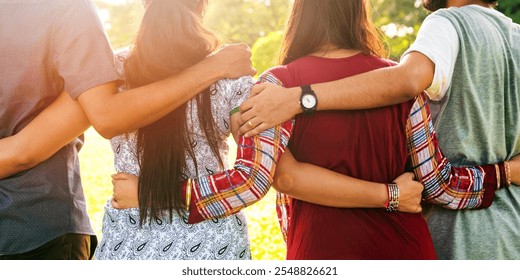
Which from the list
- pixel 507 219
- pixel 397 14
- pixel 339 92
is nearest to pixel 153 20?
pixel 339 92

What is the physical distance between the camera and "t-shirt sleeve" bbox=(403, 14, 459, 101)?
8.57 feet

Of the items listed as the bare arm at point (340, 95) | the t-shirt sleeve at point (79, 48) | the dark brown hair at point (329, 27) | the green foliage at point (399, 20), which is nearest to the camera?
the t-shirt sleeve at point (79, 48)

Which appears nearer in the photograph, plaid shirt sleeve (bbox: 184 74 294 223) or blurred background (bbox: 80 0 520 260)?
plaid shirt sleeve (bbox: 184 74 294 223)

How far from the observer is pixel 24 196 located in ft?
8.53

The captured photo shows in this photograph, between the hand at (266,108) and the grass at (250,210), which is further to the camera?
the grass at (250,210)

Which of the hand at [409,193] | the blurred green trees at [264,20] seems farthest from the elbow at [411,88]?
the blurred green trees at [264,20]

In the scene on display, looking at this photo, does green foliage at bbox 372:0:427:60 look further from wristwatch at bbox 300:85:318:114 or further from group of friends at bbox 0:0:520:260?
wristwatch at bbox 300:85:318:114

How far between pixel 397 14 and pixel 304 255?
46.4 ft

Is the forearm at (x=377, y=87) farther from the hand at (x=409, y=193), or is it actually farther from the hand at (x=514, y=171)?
the hand at (x=514, y=171)

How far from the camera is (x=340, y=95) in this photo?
2.54 m

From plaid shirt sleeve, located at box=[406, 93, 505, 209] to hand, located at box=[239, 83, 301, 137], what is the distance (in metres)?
0.47

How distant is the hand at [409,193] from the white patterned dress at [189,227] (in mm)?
660

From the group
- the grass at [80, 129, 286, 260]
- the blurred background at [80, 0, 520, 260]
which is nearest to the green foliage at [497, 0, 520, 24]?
the blurred background at [80, 0, 520, 260]

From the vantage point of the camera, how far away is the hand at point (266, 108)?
2520 millimetres
